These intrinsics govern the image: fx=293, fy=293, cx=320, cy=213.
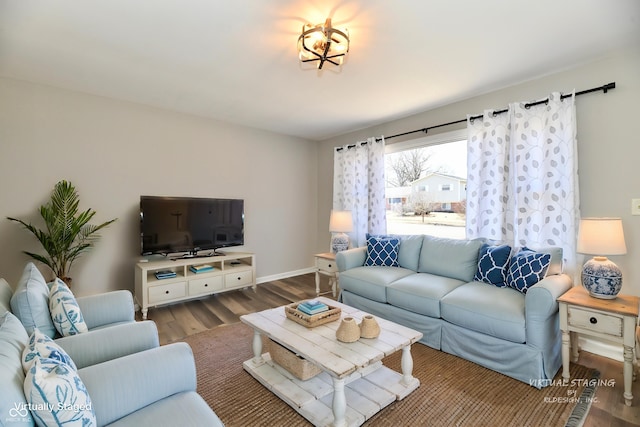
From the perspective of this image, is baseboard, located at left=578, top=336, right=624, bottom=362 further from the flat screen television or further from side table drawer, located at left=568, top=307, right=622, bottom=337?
the flat screen television

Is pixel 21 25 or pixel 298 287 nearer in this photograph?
pixel 21 25

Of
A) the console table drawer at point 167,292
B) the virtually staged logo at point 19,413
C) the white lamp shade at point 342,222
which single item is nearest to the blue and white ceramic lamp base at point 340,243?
the white lamp shade at point 342,222

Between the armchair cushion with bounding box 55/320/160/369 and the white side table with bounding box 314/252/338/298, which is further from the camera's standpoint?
the white side table with bounding box 314/252/338/298

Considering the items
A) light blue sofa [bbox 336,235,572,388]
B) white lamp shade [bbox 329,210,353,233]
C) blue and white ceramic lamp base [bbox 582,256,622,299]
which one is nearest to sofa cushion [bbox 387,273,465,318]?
light blue sofa [bbox 336,235,572,388]

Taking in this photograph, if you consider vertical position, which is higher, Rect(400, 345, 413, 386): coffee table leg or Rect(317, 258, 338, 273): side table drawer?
Rect(317, 258, 338, 273): side table drawer

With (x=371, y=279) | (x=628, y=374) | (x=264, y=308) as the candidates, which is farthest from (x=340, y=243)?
(x=628, y=374)

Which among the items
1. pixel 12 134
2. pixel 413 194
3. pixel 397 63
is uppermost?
pixel 397 63

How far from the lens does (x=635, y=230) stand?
2.30 meters

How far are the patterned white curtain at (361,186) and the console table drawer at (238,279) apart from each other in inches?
64.0

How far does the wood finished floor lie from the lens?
1.74m

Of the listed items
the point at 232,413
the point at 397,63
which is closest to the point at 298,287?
the point at 232,413

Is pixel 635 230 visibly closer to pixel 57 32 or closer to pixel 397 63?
pixel 397 63

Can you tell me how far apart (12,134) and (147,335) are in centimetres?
278

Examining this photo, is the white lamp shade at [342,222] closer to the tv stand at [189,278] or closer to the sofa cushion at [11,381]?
the tv stand at [189,278]
